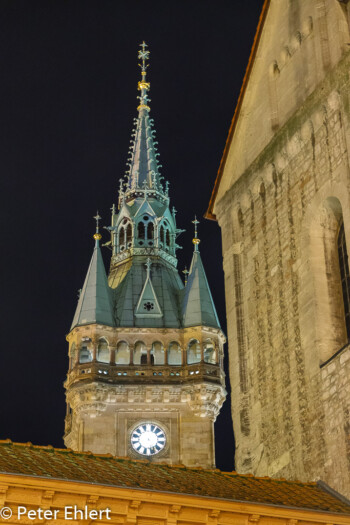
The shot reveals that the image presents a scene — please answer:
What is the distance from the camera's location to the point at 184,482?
67.2 ft

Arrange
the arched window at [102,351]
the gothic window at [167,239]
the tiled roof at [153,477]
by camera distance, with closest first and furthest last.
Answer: the tiled roof at [153,477] < the arched window at [102,351] < the gothic window at [167,239]

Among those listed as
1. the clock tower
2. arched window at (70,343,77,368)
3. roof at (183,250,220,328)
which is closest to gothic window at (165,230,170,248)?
the clock tower

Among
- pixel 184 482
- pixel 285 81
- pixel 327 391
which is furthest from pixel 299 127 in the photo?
pixel 184 482

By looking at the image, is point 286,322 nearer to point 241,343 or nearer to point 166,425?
point 241,343

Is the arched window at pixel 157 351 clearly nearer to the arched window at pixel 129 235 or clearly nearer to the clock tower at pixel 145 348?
the clock tower at pixel 145 348

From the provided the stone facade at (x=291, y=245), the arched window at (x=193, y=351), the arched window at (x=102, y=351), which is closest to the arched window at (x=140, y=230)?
the arched window at (x=193, y=351)

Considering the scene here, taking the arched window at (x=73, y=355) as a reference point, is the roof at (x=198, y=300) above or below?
above

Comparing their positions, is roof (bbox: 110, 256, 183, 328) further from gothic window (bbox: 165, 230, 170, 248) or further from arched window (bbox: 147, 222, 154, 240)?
arched window (bbox: 147, 222, 154, 240)

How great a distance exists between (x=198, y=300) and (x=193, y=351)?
3706 millimetres

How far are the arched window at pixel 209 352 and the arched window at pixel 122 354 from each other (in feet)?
16.7

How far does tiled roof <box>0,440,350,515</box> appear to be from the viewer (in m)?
19.1

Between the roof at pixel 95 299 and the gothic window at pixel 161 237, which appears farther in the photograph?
the gothic window at pixel 161 237

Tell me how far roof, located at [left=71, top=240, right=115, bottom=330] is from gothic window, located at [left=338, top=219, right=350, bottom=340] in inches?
2111

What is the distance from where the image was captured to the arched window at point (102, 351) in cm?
7850
